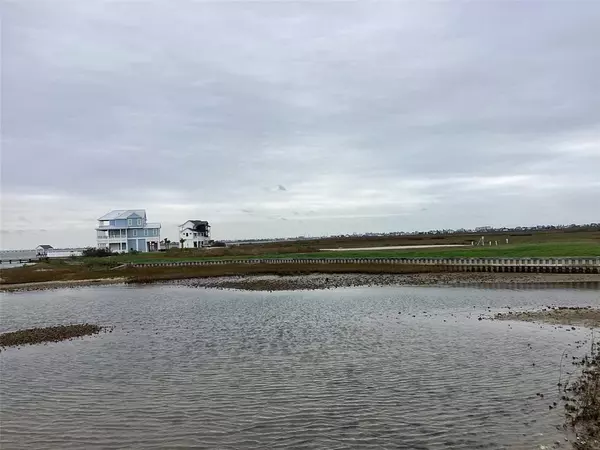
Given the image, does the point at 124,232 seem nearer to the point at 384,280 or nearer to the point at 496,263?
the point at 384,280

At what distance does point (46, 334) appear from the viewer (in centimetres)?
2953

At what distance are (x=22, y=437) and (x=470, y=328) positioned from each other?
21.4 meters

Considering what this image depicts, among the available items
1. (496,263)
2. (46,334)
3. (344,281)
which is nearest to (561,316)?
(46,334)

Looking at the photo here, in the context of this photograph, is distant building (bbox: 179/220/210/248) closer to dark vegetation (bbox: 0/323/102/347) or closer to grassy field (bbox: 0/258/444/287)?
grassy field (bbox: 0/258/444/287)

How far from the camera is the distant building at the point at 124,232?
129m

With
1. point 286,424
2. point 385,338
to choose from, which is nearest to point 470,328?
point 385,338

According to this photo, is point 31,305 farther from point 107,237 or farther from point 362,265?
point 107,237

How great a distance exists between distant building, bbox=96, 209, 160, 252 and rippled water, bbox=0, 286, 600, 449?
97920 mm

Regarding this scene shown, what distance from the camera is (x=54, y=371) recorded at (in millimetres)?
21188

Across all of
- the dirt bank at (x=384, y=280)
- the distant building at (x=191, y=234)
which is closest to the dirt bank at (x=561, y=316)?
the dirt bank at (x=384, y=280)

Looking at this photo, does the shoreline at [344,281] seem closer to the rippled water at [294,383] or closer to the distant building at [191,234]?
the rippled water at [294,383]

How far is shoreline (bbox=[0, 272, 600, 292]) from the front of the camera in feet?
171

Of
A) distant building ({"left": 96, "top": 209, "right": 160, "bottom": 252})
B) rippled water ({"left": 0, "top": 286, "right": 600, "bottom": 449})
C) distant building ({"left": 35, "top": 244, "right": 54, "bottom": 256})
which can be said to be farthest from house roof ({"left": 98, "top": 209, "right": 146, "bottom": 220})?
rippled water ({"left": 0, "top": 286, "right": 600, "bottom": 449})

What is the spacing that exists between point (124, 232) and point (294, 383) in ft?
395
